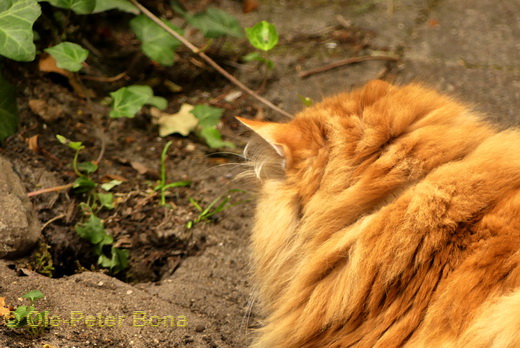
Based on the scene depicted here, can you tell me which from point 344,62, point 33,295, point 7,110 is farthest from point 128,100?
point 344,62

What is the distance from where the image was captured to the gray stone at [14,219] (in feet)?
7.61

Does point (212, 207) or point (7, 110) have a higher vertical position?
point (7, 110)

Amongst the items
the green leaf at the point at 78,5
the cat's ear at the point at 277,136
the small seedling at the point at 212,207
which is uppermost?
the cat's ear at the point at 277,136

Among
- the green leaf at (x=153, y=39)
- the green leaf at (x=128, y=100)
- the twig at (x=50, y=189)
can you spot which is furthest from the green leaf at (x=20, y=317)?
the green leaf at (x=153, y=39)

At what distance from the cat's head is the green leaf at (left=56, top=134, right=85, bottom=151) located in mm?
1129

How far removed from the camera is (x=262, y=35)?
331cm

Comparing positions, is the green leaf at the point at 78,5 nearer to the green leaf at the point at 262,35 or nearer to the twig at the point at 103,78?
the twig at the point at 103,78

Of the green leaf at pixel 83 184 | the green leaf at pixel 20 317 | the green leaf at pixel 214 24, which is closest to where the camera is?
the green leaf at pixel 20 317

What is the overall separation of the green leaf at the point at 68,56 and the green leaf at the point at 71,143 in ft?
1.13

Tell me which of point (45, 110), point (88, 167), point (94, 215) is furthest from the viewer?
point (45, 110)

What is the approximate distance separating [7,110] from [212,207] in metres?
1.03

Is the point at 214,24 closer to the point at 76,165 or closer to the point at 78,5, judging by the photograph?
the point at 78,5

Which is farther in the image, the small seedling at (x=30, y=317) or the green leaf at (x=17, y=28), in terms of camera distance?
the green leaf at (x=17, y=28)

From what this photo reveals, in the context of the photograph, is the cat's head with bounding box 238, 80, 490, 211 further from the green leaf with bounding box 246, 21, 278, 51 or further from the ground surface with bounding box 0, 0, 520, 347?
the green leaf with bounding box 246, 21, 278, 51
